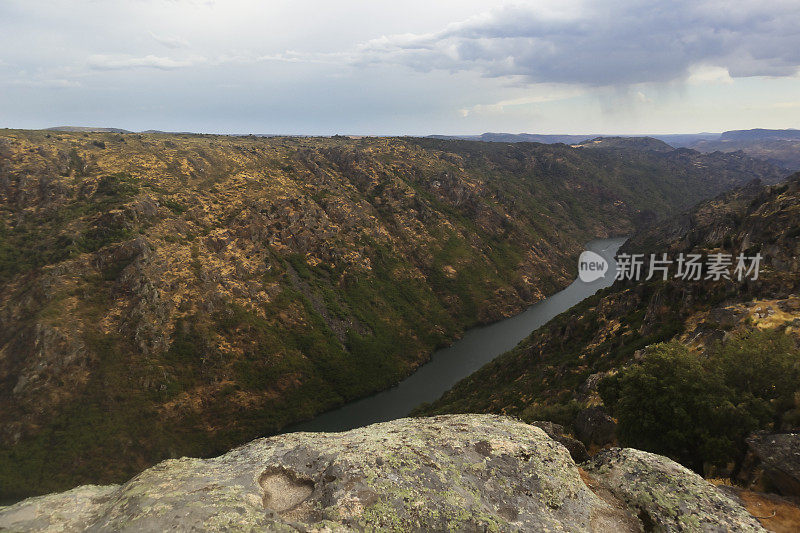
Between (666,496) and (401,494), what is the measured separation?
9.82m

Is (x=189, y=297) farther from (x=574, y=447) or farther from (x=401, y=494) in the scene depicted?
(x=574, y=447)

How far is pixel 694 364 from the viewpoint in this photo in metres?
20.8

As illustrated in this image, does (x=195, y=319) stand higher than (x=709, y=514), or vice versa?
(x=709, y=514)

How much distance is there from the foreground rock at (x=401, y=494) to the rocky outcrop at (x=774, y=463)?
3.15 metres

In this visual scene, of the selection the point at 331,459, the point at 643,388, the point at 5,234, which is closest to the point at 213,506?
the point at 331,459

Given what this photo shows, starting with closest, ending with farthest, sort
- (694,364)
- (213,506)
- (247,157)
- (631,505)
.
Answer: (213,506) → (631,505) → (694,364) → (247,157)

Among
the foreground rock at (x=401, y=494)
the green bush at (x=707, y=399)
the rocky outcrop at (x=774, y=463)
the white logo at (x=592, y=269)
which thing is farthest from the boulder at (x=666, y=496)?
the white logo at (x=592, y=269)

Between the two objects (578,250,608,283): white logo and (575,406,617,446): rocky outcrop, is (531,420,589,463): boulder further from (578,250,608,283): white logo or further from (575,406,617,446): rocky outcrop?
(578,250,608,283): white logo

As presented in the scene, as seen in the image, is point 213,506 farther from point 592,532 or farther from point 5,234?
point 5,234

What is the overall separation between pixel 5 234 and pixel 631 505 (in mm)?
129577

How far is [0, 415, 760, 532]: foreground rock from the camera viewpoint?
11469 mm

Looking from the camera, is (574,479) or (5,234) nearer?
(574,479)

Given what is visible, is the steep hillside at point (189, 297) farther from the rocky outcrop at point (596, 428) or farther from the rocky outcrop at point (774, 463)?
the rocky outcrop at point (774, 463)

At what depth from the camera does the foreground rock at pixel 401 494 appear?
11469 mm
